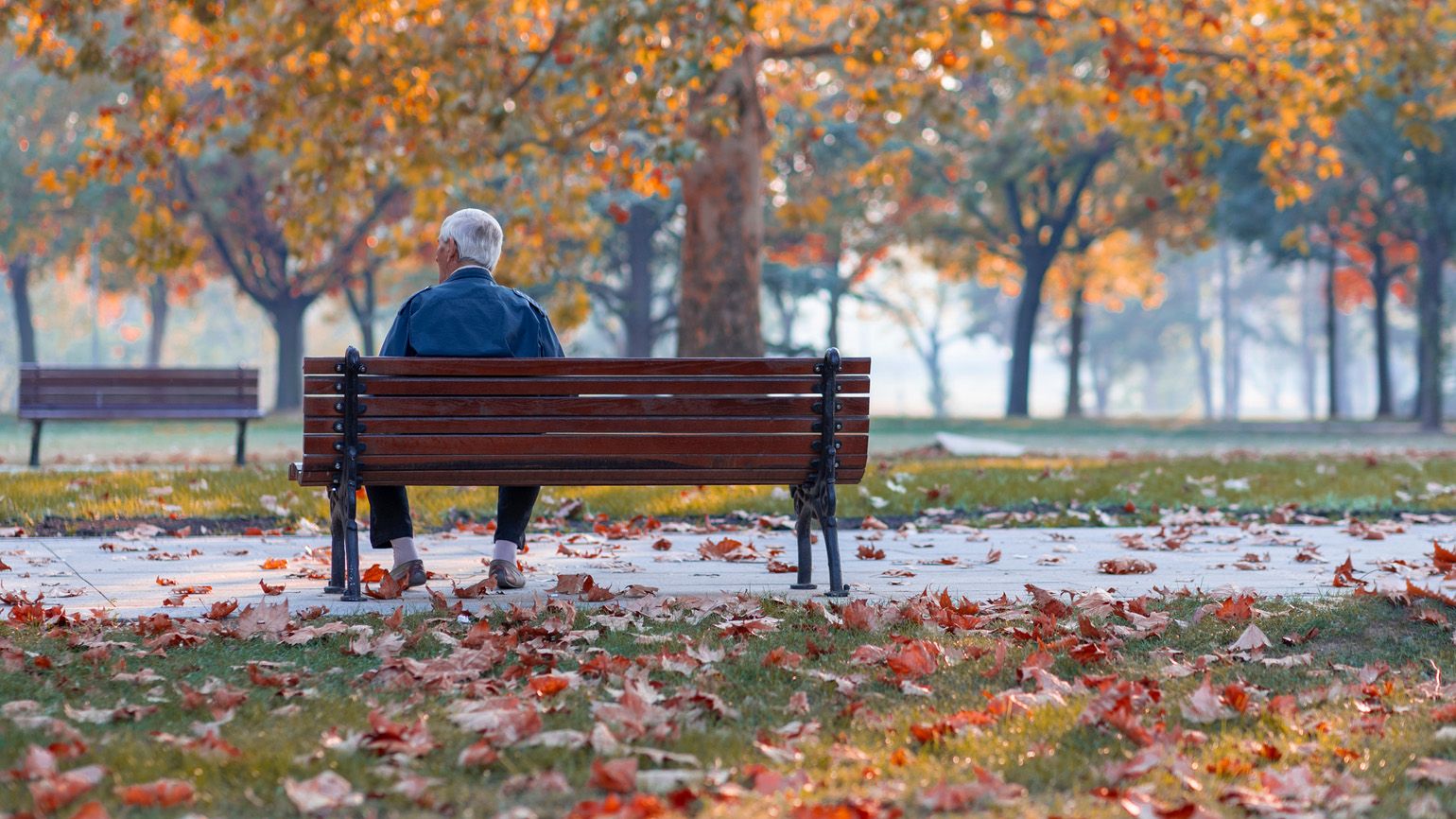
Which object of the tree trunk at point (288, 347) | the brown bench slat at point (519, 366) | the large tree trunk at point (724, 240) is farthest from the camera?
the tree trunk at point (288, 347)

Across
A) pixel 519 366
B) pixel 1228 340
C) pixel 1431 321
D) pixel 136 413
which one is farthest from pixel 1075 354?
pixel 1228 340

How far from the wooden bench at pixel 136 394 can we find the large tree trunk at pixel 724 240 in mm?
3879

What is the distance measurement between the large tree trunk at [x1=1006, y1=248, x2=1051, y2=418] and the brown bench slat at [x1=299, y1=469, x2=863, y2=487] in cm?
2894

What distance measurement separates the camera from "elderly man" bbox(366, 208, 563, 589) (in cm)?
578

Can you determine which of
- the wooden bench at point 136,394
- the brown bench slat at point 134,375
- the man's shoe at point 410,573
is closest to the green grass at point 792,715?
the man's shoe at point 410,573

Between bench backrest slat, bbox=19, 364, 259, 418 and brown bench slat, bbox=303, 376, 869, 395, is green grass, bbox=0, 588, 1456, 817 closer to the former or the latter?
brown bench slat, bbox=303, 376, 869, 395

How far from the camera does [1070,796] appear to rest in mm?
3145

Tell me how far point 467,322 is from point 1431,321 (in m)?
28.2

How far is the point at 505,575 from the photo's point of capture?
19.0ft

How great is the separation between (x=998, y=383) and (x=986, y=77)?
122 meters

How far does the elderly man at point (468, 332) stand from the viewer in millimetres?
5777

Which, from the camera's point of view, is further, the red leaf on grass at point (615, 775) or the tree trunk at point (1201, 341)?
the tree trunk at point (1201, 341)

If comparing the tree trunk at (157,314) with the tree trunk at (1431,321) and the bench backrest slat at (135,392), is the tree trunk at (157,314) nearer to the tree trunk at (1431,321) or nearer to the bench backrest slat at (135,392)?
the bench backrest slat at (135,392)

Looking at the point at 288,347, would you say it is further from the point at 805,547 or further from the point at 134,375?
the point at 805,547
